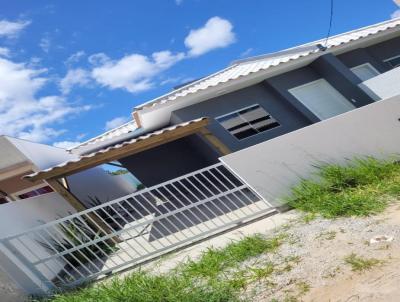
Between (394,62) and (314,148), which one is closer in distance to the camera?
(314,148)

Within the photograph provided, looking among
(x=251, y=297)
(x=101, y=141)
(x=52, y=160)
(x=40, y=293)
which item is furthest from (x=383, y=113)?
(x=52, y=160)

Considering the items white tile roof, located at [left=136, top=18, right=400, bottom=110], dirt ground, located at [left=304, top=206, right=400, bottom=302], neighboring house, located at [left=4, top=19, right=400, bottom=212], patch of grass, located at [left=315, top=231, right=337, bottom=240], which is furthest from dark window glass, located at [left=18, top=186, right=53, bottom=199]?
dirt ground, located at [left=304, top=206, right=400, bottom=302]

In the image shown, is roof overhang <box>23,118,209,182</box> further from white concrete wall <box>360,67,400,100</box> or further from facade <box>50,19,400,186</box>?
white concrete wall <box>360,67,400,100</box>

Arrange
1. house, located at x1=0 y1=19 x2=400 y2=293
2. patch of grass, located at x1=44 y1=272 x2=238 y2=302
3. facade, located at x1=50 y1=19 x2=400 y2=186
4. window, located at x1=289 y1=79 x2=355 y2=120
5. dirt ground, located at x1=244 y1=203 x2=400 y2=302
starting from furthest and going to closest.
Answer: window, located at x1=289 y1=79 x2=355 y2=120 → facade, located at x1=50 y1=19 x2=400 y2=186 → house, located at x1=0 y1=19 x2=400 y2=293 → patch of grass, located at x1=44 y1=272 x2=238 y2=302 → dirt ground, located at x1=244 y1=203 x2=400 y2=302

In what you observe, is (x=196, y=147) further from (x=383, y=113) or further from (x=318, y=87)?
(x=383, y=113)

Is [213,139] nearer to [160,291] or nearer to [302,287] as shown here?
[160,291]

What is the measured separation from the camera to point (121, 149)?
916cm

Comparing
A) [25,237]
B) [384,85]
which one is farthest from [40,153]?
[384,85]

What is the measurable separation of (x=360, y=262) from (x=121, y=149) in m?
6.57

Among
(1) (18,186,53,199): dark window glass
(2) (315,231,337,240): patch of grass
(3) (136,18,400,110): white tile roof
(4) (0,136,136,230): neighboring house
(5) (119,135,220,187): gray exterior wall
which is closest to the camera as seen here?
(2) (315,231,337,240): patch of grass

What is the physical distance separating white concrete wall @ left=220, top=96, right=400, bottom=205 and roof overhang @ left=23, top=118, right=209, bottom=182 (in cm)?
250

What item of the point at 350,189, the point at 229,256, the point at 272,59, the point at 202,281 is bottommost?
the point at 202,281

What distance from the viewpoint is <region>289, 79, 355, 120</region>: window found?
11977mm

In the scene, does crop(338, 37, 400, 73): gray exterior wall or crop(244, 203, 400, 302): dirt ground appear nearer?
crop(244, 203, 400, 302): dirt ground
